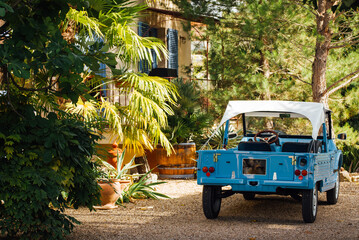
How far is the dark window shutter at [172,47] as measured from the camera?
55.7ft

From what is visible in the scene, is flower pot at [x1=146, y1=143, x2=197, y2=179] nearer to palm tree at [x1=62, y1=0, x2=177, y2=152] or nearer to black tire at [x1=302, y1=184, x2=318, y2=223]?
palm tree at [x1=62, y1=0, x2=177, y2=152]

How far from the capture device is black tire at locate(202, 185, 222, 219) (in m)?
7.85

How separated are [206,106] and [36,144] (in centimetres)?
1123

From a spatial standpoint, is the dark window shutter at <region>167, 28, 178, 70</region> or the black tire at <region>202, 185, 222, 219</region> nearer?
the black tire at <region>202, 185, 222, 219</region>

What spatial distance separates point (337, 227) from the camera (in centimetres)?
745

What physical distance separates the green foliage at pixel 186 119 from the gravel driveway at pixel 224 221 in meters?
2.92

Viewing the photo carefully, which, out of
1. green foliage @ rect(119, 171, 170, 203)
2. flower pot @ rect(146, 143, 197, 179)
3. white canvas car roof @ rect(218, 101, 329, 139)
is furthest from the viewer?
flower pot @ rect(146, 143, 197, 179)

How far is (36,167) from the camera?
585 centimetres

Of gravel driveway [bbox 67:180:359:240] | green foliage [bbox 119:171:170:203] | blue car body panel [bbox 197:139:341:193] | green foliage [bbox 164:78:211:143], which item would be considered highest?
green foliage [bbox 164:78:211:143]

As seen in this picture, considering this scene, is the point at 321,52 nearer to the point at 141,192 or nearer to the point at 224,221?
the point at 141,192

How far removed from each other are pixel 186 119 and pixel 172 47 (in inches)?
160

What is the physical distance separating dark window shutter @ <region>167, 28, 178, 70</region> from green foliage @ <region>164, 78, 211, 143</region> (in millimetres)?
2821

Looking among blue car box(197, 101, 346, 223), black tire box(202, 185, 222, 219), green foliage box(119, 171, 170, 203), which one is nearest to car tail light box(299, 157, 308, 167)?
blue car box(197, 101, 346, 223)

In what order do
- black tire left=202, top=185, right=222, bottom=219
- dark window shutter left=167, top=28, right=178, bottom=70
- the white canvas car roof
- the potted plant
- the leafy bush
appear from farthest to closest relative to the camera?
dark window shutter left=167, top=28, right=178, bottom=70 < the potted plant < the white canvas car roof < black tire left=202, top=185, right=222, bottom=219 < the leafy bush
